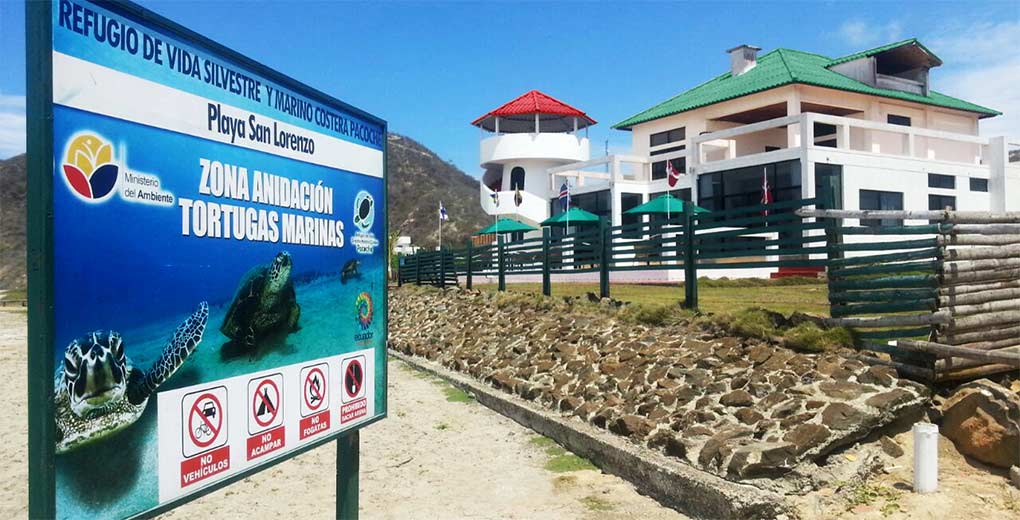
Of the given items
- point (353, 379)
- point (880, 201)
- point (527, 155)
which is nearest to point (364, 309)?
point (353, 379)

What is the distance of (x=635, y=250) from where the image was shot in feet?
43.1

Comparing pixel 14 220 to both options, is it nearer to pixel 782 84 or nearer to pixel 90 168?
pixel 782 84

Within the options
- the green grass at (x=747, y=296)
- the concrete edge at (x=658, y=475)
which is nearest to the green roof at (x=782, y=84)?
the green grass at (x=747, y=296)

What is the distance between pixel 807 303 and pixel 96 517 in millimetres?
12831

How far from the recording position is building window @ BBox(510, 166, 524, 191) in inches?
1550

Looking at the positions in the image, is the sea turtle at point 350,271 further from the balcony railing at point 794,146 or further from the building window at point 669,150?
the building window at point 669,150

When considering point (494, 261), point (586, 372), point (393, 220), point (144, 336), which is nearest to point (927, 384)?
point (586, 372)

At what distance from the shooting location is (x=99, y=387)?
269 centimetres

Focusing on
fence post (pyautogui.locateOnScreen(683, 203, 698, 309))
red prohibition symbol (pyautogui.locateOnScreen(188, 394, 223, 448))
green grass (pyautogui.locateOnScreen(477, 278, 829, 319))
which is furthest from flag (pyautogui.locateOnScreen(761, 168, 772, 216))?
red prohibition symbol (pyautogui.locateOnScreen(188, 394, 223, 448))

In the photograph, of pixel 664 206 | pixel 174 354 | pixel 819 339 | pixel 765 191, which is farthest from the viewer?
pixel 765 191

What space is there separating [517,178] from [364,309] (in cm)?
3561

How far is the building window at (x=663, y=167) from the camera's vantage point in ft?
102

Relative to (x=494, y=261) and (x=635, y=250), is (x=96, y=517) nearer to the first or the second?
(x=635, y=250)

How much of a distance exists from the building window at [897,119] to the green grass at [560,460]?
28.4m
